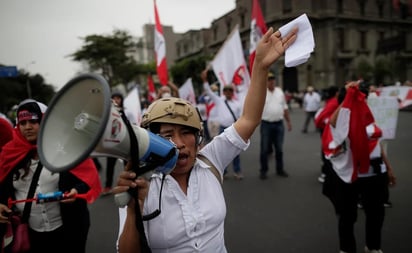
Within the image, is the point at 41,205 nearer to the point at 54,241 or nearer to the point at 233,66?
the point at 54,241

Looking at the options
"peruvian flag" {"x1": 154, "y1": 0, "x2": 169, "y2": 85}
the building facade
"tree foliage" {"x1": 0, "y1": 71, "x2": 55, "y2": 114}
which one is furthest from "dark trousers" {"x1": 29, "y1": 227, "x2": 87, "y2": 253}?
"tree foliage" {"x1": 0, "y1": 71, "x2": 55, "y2": 114}

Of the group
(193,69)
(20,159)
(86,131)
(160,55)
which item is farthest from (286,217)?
(193,69)

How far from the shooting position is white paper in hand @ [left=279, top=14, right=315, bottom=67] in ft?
4.34

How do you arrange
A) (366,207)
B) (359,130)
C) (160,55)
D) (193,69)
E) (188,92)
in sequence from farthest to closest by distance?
(193,69) < (188,92) < (160,55) < (366,207) < (359,130)

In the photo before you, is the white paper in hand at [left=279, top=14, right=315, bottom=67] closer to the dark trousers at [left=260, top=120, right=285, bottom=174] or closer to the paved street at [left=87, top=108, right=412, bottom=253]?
the paved street at [left=87, top=108, right=412, bottom=253]

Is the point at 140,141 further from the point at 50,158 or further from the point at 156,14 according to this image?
the point at 156,14

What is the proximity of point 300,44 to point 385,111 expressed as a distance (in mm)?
2701

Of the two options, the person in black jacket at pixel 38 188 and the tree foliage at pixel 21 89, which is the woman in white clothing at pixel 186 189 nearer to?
the person in black jacket at pixel 38 188

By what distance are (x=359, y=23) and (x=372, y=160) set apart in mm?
37730

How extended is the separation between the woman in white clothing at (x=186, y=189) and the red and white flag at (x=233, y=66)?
4244 millimetres

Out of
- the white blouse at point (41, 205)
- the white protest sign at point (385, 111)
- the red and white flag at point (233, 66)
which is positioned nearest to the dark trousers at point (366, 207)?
the white protest sign at point (385, 111)

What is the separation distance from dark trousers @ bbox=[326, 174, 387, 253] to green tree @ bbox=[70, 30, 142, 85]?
34.7 meters

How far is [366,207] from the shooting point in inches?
107

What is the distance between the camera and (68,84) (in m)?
0.90
